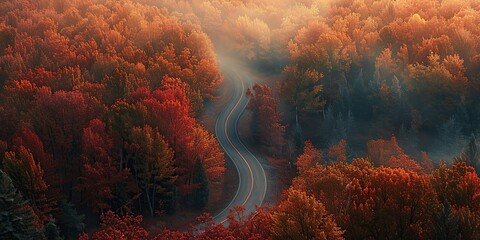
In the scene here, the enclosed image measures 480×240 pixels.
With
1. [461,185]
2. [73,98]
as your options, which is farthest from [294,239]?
[73,98]

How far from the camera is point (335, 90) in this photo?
3351 inches

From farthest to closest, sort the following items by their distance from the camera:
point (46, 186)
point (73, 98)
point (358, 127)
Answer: point (358, 127) < point (73, 98) < point (46, 186)

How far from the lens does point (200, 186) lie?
60625 mm

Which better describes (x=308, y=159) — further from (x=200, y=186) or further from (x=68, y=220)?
(x=68, y=220)

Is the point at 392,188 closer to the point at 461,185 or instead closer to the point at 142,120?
the point at 461,185

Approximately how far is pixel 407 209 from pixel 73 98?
136 feet

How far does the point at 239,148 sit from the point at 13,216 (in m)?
38.2

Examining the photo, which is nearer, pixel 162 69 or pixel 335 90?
pixel 162 69

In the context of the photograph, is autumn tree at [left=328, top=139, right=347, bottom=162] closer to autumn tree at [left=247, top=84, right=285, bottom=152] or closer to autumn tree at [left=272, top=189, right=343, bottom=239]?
autumn tree at [left=247, top=84, right=285, bottom=152]

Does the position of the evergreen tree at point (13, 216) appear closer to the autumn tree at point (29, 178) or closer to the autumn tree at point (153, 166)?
the autumn tree at point (29, 178)

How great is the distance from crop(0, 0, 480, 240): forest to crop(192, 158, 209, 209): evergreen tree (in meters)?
0.19

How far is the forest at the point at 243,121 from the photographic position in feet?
131

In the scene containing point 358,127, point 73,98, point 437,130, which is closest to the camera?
point 73,98

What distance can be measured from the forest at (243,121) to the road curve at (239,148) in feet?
3.40
